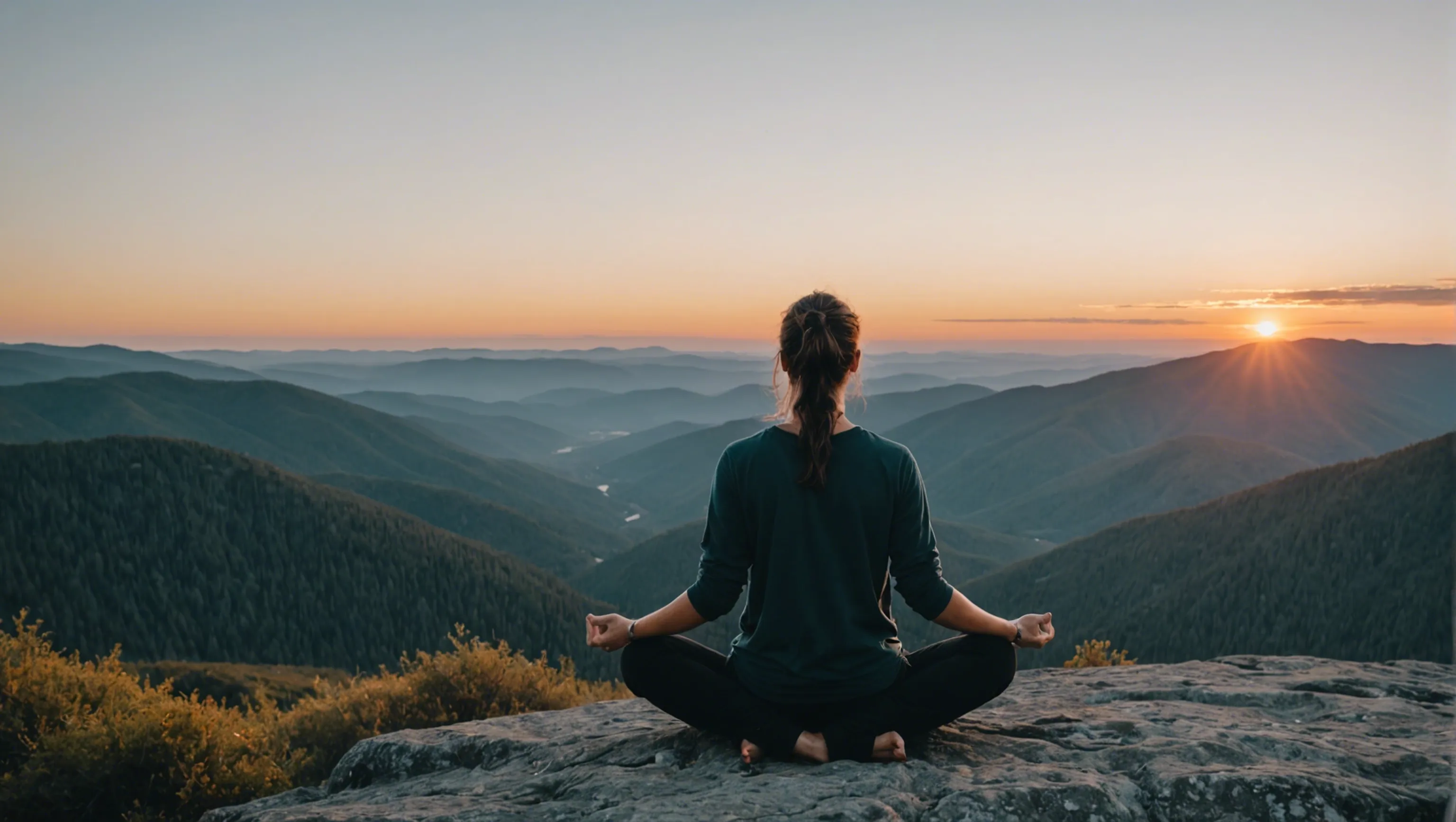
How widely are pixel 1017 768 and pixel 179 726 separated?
47.6ft

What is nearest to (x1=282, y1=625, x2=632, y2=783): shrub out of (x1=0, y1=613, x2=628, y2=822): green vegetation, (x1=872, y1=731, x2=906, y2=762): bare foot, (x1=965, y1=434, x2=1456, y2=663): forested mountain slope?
(x1=0, y1=613, x2=628, y2=822): green vegetation

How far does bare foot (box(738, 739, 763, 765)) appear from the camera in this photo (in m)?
5.93

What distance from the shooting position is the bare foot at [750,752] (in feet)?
19.5

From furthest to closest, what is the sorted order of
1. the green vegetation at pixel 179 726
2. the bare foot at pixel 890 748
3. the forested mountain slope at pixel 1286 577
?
the forested mountain slope at pixel 1286 577
the green vegetation at pixel 179 726
the bare foot at pixel 890 748

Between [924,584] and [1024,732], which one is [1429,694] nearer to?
[1024,732]

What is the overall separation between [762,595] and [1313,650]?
10875cm

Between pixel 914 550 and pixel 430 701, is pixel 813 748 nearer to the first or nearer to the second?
pixel 914 550

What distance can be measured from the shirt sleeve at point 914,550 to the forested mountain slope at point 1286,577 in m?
94.3

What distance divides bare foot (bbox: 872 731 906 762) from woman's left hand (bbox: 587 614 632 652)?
2006mm

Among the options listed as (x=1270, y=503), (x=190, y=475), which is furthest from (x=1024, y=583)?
(x=190, y=475)

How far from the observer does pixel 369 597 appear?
116 m

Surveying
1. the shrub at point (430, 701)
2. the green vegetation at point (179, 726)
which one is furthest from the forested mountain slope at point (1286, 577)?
the green vegetation at point (179, 726)

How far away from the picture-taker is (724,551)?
5.77 meters

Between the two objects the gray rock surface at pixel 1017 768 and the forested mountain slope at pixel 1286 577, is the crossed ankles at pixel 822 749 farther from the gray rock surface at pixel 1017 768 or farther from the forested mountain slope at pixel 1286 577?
the forested mountain slope at pixel 1286 577
